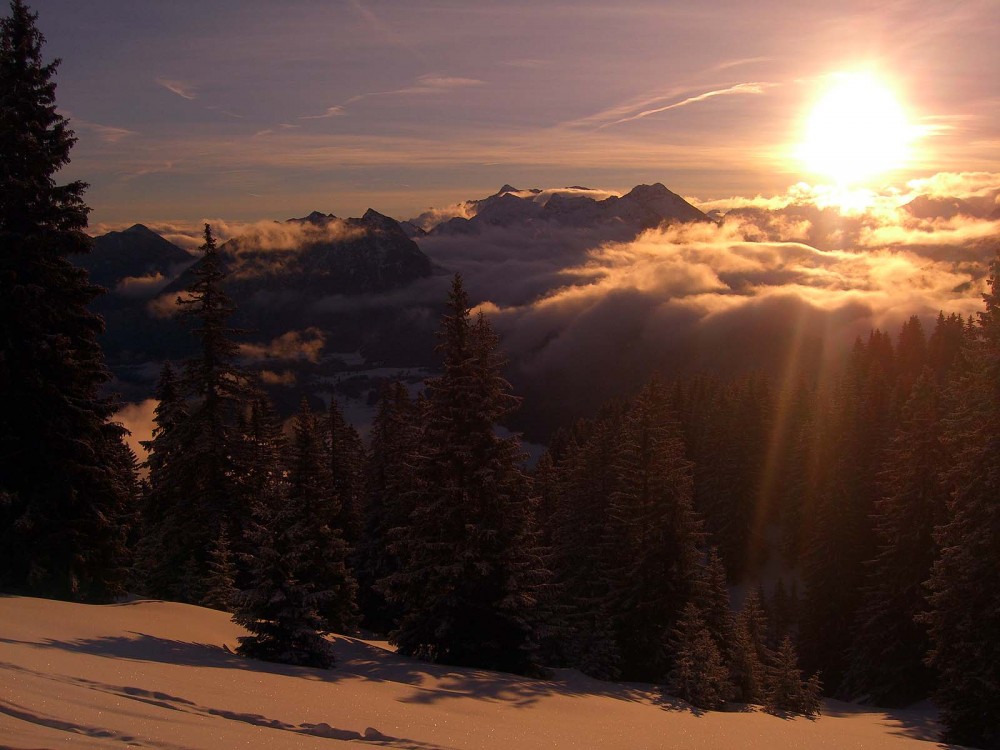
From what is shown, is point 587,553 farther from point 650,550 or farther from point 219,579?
point 219,579

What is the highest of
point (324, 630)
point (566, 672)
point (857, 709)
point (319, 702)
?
point (319, 702)

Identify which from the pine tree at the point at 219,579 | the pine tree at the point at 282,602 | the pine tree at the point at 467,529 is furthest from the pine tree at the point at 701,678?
the pine tree at the point at 219,579

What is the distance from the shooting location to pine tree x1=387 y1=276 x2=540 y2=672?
17.7 m

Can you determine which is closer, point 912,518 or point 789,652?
point 789,652

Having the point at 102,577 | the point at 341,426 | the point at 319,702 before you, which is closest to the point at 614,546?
the point at 102,577

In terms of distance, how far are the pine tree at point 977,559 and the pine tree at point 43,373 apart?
20.6 meters

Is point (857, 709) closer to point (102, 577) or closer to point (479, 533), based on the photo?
point (479, 533)

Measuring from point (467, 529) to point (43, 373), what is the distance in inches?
413

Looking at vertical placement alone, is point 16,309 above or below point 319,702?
above

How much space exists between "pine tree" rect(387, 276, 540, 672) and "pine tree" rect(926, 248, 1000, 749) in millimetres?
11153

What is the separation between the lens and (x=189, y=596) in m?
21.8

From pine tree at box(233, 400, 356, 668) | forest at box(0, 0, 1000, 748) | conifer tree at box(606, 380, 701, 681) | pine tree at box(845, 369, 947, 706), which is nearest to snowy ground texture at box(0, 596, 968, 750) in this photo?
pine tree at box(233, 400, 356, 668)

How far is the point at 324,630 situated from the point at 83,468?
6.46m

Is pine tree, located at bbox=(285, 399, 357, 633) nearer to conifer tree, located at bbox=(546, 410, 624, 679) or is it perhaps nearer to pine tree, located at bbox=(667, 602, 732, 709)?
conifer tree, located at bbox=(546, 410, 624, 679)
